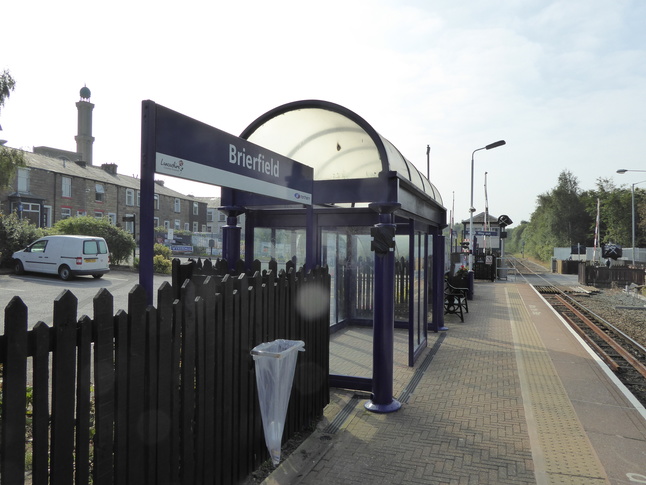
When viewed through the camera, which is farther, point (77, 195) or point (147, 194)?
point (77, 195)

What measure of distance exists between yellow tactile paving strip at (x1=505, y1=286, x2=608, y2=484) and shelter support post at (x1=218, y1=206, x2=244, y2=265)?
12.8ft

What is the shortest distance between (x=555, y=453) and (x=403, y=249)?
→ 15.5 feet

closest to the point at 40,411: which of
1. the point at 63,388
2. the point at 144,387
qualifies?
the point at 63,388

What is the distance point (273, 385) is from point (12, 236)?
74.6 ft

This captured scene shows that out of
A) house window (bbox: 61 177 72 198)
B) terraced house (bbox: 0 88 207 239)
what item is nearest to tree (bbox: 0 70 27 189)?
terraced house (bbox: 0 88 207 239)

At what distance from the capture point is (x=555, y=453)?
179 inches

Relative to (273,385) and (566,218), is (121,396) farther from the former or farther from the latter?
(566,218)

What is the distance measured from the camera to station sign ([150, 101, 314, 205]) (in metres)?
3.05

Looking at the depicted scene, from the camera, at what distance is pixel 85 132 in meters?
58.6

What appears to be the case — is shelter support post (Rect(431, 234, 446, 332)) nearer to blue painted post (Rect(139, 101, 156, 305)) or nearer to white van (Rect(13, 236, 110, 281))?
blue painted post (Rect(139, 101, 156, 305))

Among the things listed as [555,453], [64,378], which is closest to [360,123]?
[555,453]

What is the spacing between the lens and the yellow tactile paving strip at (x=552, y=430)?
416 centimetres

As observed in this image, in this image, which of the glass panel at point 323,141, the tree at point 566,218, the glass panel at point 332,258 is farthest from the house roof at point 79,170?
the tree at point 566,218

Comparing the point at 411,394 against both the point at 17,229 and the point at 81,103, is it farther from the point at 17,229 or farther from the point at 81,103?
the point at 81,103
